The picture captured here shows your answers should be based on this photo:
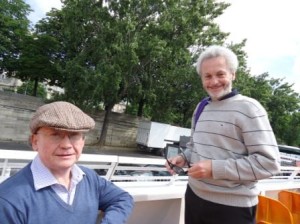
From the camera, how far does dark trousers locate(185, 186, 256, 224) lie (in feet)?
6.09

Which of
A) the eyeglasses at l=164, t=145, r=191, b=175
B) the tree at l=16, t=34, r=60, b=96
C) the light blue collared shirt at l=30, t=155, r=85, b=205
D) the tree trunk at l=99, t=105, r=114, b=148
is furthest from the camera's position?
the tree trunk at l=99, t=105, r=114, b=148

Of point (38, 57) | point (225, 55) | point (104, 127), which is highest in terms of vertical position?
point (38, 57)

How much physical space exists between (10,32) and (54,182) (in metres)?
24.0

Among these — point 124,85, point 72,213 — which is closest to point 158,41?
point 124,85

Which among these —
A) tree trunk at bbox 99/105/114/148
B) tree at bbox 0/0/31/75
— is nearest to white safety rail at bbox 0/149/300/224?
tree trunk at bbox 99/105/114/148

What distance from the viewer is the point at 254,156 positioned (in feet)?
5.72

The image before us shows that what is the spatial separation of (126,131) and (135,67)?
7.43m

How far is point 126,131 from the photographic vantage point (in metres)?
26.6

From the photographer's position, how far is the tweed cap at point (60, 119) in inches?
56.6

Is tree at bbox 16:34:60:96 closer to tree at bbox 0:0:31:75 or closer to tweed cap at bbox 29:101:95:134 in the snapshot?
tree at bbox 0:0:31:75

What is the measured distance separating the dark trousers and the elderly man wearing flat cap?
54 cm

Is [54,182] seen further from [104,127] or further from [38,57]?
[38,57]

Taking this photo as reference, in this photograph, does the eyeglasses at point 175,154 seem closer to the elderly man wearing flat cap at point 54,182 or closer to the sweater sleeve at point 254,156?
the sweater sleeve at point 254,156

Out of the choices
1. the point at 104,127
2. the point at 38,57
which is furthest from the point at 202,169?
the point at 38,57
